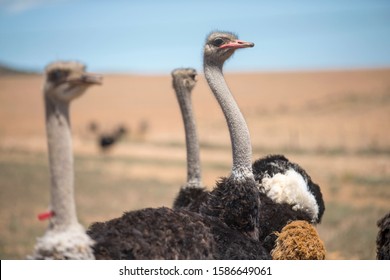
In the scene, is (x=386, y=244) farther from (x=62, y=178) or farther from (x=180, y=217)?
(x=62, y=178)

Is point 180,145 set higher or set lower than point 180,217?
higher

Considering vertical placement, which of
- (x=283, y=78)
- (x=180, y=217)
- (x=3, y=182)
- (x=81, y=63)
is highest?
(x=283, y=78)

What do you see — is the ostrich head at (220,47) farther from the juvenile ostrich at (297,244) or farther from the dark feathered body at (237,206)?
the juvenile ostrich at (297,244)

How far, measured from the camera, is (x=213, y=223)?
3861mm

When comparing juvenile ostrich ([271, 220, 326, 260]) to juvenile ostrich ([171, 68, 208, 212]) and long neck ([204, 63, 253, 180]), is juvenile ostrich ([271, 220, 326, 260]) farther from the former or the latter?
juvenile ostrich ([171, 68, 208, 212])

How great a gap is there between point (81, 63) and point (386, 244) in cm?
275

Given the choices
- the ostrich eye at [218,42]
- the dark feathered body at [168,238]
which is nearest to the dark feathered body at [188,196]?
the dark feathered body at [168,238]

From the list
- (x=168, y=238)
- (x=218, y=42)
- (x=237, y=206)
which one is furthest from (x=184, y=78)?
(x=168, y=238)

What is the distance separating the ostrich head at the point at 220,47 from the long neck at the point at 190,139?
977 millimetres

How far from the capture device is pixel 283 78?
5591cm

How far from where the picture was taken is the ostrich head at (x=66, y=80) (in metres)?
2.99

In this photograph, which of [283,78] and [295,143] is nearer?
[295,143]
